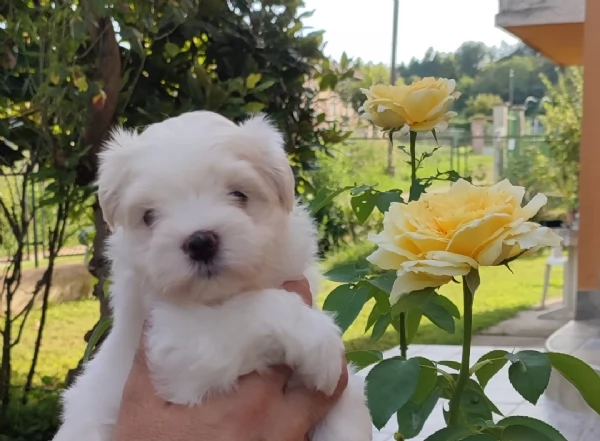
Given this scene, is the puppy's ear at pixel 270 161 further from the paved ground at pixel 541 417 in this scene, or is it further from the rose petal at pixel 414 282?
the paved ground at pixel 541 417

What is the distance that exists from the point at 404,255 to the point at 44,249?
131 inches

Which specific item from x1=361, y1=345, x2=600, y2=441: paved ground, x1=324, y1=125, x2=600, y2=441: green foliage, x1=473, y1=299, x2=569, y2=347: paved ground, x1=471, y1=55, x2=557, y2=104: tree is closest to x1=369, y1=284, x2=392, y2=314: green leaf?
x1=324, y1=125, x2=600, y2=441: green foliage

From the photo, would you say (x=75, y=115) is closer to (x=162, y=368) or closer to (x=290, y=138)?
(x=290, y=138)

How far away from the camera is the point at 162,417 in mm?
1481

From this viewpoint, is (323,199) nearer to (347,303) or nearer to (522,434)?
(347,303)

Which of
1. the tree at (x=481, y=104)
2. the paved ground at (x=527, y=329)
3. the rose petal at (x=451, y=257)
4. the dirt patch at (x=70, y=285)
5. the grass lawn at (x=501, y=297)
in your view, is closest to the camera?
the rose petal at (x=451, y=257)

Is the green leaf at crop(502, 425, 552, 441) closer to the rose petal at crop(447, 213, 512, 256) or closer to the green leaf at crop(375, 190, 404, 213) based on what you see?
the rose petal at crop(447, 213, 512, 256)

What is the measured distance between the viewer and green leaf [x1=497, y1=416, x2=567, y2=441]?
4.24ft

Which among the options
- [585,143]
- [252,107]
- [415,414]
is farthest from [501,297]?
[415,414]

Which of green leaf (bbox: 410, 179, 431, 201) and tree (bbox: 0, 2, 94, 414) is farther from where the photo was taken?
tree (bbox: 0, 2, 94, 414)

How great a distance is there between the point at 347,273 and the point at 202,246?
46 cm

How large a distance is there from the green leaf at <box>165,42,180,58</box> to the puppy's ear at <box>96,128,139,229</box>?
164 centimetres

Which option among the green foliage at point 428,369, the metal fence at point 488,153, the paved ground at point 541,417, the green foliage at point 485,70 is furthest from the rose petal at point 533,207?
the metal fence at point 488,153

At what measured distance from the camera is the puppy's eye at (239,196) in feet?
5.02
